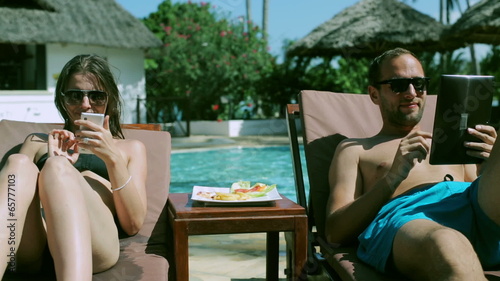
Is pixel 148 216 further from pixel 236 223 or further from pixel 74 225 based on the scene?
pixel 74 225

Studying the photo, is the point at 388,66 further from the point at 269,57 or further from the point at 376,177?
the point at 269,57

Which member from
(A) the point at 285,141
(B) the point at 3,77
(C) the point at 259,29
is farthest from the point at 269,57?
(B) the point at 3,77

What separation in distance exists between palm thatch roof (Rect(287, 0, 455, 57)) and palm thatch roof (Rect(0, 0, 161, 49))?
4692 millimetres

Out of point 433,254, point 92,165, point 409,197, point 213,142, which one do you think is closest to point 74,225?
point 92,165

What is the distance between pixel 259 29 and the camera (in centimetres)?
1784

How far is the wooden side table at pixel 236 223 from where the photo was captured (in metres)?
2.23

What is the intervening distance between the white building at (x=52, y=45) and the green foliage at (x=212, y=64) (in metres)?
0.74

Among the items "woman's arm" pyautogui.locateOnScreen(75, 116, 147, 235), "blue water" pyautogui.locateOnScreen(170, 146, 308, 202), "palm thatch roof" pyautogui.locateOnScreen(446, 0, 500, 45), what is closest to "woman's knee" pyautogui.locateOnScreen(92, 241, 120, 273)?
"woman's arm" pyautogui.locateOnScreen(75, 116, 147, 235)

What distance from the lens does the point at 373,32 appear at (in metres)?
15.9

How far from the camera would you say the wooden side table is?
2.23m

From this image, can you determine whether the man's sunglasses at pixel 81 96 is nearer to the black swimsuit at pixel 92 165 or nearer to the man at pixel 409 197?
the black swimsuit at pixel 92 165

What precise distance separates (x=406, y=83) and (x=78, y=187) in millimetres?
1482

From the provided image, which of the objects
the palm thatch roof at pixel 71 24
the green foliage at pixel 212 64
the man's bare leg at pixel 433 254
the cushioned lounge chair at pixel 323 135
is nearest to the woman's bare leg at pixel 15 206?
the cushioned lounge chair at pixel 323 135

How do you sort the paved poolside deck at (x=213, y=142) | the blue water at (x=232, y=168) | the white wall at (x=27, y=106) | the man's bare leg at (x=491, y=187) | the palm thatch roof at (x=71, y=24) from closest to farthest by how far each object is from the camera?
the man's bare leg at (x=491, y=187) → the blue water at (x=232, y=168) → the paved poolside deck at (x=213, y=142) → the white wall at (x=27, y=106) → the palm thatch roof at (x=71, y=24)
